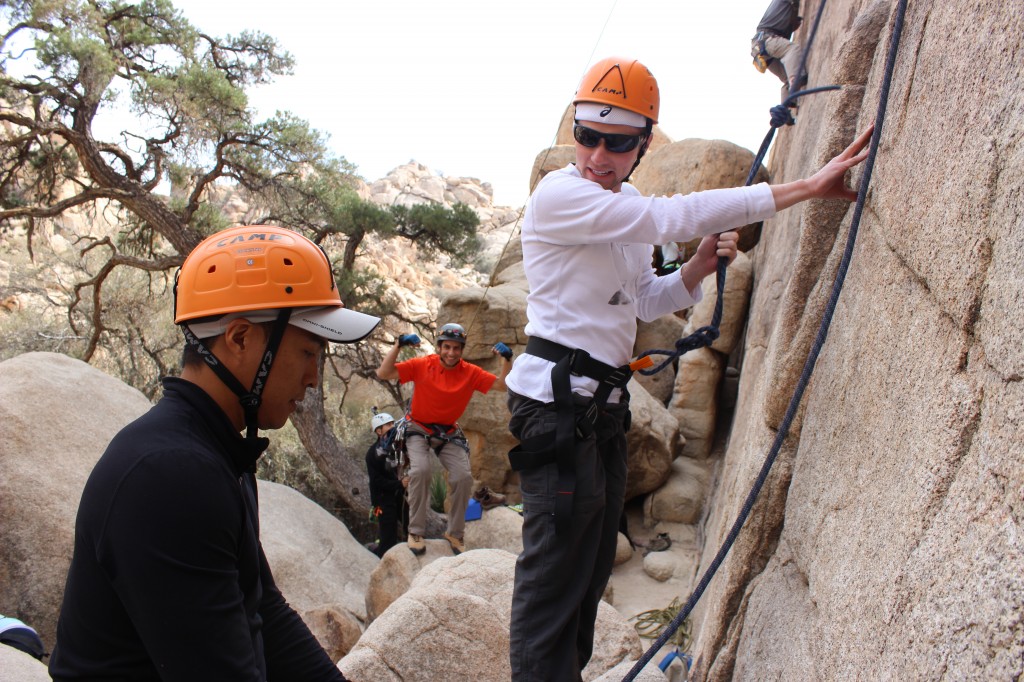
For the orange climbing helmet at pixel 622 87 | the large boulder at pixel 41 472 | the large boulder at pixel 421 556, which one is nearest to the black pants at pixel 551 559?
the orange climbing helmet at pixel 622 87

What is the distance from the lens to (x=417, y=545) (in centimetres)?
710

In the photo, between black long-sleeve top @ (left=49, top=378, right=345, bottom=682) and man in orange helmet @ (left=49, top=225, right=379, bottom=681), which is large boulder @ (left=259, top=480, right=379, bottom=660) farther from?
black long-sleeve top @ (left=49, top=378, right=345, bottom=682)

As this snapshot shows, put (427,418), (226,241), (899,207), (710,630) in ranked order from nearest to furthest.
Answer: (226,241) < (899,207) < (710,630) < (427,418)

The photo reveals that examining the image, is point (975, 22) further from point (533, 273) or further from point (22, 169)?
point (22, 169)

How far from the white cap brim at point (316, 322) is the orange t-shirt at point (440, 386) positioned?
497 cm

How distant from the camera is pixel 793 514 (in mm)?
2617

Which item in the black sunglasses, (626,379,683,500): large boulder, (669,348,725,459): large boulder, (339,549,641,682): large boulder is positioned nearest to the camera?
the black sunglasses

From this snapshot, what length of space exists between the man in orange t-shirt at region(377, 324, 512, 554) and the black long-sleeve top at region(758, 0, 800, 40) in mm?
3820

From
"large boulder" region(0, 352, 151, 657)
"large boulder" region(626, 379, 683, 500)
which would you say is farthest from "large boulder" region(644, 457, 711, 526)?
"large boulder" region(0, 352, 151, 657)

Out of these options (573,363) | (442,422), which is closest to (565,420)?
(573,363)

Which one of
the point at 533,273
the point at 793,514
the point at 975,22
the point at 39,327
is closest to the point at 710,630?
the point at 793,514

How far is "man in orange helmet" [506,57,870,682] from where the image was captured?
2590 millimetres

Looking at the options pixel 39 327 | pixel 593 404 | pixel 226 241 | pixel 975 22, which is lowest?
pixel 39 327

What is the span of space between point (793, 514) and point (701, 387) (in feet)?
22.7
